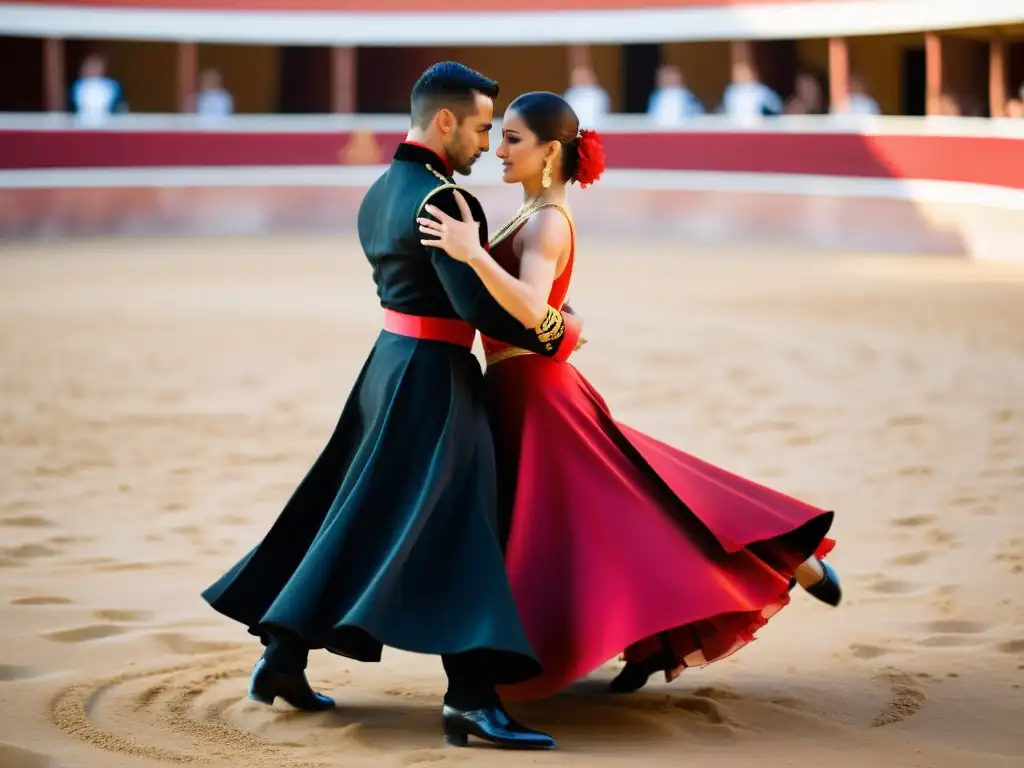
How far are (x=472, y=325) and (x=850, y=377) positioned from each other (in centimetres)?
569

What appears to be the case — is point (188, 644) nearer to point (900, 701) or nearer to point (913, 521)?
point (900, 701)

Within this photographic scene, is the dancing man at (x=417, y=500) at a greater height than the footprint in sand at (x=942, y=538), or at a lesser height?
greater

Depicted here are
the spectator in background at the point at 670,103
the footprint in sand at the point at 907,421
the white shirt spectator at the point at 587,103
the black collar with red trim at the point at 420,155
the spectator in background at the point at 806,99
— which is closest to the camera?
the black collar with red trim at the point at 420,155

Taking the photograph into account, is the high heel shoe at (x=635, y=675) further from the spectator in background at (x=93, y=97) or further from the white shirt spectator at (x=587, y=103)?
the spectator in background at (x=93, y=97)

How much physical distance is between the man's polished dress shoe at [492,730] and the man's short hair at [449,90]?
4.02ft

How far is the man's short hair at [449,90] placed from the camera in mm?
3287

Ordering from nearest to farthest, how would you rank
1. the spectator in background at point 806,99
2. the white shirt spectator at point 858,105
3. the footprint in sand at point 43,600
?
the footprint in sand at point 43,600 < the white shirt spectator at point 858,105 < the spectator in background at point 806,99

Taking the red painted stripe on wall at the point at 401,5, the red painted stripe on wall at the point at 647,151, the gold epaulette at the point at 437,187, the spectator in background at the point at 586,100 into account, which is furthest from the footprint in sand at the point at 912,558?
the red painted stripe on wall at the point at 401,5

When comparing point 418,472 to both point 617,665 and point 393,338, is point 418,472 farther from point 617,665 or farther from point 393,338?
point 617,665

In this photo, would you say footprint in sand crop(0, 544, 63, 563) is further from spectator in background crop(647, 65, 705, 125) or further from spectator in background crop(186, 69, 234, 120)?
spectator in background crop(186, 69, 234, 120)

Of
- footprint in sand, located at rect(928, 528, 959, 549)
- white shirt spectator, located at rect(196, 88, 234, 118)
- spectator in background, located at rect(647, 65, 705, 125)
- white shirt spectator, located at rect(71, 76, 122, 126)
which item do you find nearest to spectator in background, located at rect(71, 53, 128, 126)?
white shirt spectator, located at rect(71, 76, 122, 126)

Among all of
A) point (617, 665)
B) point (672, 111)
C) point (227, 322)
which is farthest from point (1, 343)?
point (672, 111)

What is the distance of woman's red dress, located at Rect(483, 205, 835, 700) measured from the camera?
3262mm

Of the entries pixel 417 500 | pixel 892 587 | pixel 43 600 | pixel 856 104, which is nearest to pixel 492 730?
pixel 417 500
